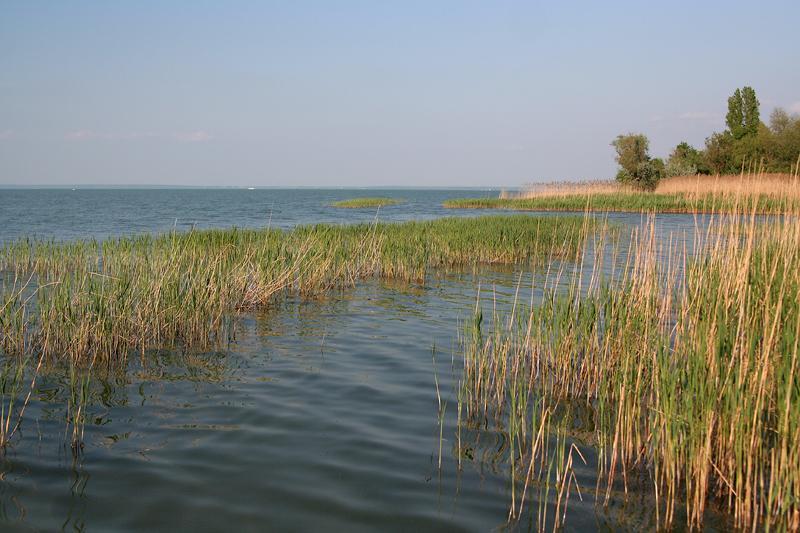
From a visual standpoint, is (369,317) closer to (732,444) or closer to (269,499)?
(269,499)

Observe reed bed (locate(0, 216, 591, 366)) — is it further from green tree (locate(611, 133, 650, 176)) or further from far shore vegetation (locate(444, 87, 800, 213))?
green tree (locate(611, 133, 650, 176))

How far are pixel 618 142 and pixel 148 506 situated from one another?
54.6 metres

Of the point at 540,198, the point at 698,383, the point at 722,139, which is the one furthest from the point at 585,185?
the point at 698,383

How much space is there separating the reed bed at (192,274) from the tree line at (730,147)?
34.5 m

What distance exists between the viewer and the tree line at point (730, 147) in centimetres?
4600

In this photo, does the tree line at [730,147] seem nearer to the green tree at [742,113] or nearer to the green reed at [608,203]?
the green tree at [742,113]

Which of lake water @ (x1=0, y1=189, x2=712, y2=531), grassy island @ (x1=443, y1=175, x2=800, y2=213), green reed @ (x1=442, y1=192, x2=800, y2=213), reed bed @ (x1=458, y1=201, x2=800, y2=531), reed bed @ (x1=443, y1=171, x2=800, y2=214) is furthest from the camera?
reed bed @ (x1=443, y1=171, x2=800, y2=214)

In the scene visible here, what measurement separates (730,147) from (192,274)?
54.7 m

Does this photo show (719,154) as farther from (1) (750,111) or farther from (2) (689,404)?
(2) (689,404)

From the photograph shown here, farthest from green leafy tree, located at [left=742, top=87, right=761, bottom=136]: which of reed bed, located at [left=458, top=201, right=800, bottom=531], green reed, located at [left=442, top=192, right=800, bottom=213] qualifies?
reed bed, located at [left=458, top=201, right=800, bottom=531]

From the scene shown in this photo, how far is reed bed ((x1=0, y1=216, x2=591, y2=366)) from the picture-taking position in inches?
291

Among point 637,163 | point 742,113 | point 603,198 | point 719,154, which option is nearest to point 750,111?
point 742,113

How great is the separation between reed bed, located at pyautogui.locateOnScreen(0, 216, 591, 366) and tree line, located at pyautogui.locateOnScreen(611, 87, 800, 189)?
34470 mm

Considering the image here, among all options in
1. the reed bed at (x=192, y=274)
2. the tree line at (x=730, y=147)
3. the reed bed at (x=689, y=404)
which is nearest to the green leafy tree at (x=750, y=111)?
the tree line at (x=730, y=147)
